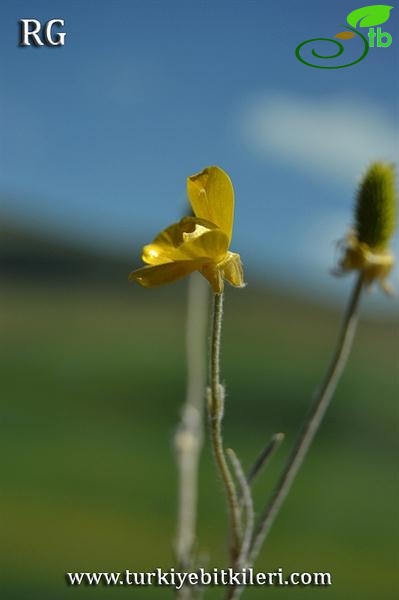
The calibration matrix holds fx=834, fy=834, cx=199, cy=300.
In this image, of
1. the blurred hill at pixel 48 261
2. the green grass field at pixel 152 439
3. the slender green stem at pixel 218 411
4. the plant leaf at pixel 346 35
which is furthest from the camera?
the blurred hill at pixel 48 261

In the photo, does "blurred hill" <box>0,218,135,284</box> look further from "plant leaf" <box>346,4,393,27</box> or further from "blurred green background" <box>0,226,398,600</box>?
"plant leaf" <box>346,4,393,27</box>

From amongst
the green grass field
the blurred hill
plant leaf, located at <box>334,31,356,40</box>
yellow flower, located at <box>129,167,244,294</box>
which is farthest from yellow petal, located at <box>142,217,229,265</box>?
the blurred hill

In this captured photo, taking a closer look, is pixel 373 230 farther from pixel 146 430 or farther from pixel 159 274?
pixel 146 430

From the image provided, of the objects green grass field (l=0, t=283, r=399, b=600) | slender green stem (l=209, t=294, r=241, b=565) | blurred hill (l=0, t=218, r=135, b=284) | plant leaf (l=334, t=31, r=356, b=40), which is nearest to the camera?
slender green stem (l=209, t=294, r=241, b=565)

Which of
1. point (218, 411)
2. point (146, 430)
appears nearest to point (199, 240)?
point (218, 411)

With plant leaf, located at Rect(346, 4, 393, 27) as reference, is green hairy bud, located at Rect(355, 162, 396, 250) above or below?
below

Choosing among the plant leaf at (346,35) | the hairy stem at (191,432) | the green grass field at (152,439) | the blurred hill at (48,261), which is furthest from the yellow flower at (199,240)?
the blurred hill at (48,261)

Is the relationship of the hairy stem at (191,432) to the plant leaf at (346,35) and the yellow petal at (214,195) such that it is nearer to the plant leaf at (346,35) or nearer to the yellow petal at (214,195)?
the yellow petal at (214,195)
